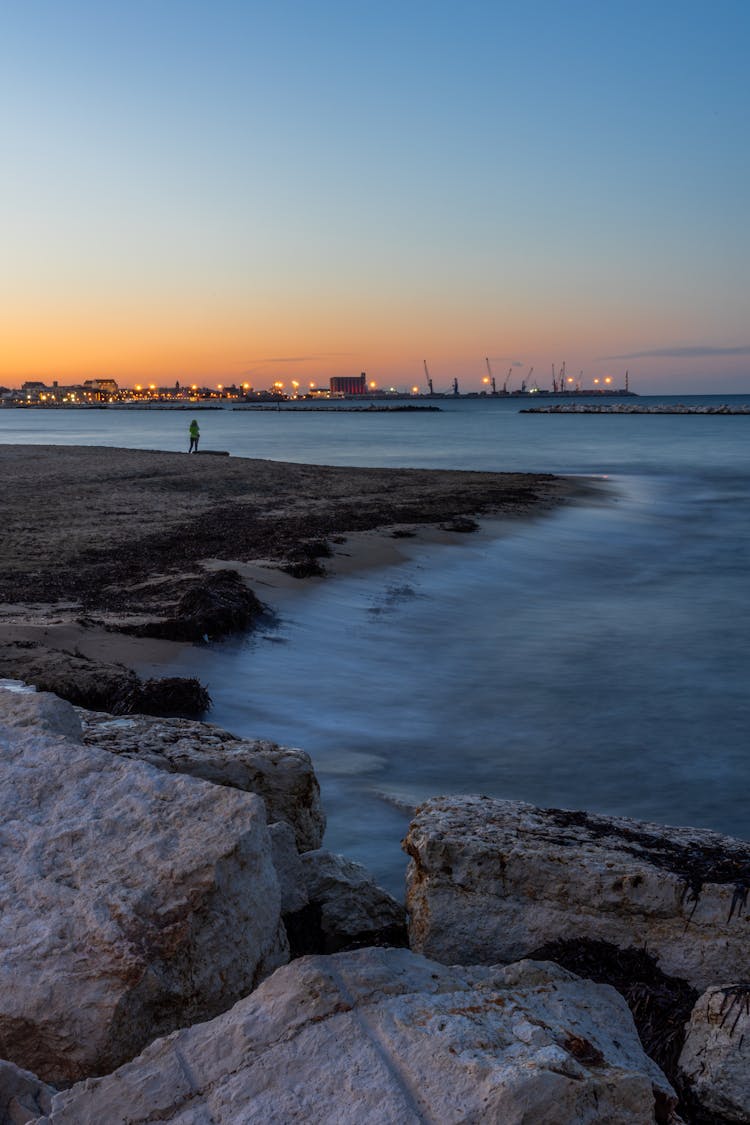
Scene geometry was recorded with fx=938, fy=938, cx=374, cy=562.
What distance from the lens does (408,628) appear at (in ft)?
36.6

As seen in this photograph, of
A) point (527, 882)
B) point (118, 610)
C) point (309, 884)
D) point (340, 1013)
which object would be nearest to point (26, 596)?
point (118, 610)

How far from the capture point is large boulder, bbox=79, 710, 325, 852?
4086 mm

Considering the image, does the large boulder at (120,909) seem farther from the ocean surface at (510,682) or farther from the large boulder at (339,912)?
the ocean surface at (510,682)

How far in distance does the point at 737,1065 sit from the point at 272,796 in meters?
2.18

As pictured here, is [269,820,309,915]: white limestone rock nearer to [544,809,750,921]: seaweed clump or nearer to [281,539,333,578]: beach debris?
[544,809,750,921]: seaweed clump

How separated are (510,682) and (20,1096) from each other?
754 centimetres

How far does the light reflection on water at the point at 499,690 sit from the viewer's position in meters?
6.86

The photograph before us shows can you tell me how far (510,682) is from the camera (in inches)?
373

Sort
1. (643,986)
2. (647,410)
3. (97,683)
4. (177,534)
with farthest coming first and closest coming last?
(647,410)
(177,534)
(97,683)
(643,986)

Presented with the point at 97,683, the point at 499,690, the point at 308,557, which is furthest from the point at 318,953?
the point at 308,557

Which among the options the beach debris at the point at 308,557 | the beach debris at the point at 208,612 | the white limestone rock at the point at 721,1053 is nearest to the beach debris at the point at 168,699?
the beach debris at the point at 208,612

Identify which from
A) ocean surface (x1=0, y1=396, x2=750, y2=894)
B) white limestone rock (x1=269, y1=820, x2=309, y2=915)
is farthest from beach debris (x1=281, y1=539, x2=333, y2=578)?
A: white limestone rock (x1=269, y1=820, x2=309, y2=915)

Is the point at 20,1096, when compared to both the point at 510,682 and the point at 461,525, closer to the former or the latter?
the point at 510,682

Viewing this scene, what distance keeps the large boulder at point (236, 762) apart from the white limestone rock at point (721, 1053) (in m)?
1.97
